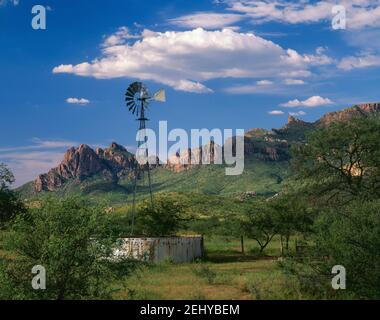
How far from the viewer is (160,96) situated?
5434 centimetres

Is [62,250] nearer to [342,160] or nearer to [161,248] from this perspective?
[342,160]

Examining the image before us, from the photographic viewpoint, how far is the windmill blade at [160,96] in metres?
54.1

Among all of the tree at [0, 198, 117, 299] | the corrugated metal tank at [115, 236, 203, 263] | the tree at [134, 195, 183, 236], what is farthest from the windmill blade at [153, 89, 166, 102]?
the tree at [0, 198, 117, 299]

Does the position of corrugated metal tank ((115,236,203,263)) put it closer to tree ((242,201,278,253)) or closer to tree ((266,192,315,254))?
tree ((266,192,315,254))

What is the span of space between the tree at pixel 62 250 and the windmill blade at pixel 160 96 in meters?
35.7

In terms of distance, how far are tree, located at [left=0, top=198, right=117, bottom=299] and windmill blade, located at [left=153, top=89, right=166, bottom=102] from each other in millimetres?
35671

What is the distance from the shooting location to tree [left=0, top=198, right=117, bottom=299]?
1839 centimetres

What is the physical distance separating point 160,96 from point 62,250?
37409 mm

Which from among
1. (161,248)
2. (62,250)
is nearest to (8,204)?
(161,248)

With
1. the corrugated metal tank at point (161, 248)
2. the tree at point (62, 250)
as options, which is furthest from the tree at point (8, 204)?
the tree at point (62, 250)
